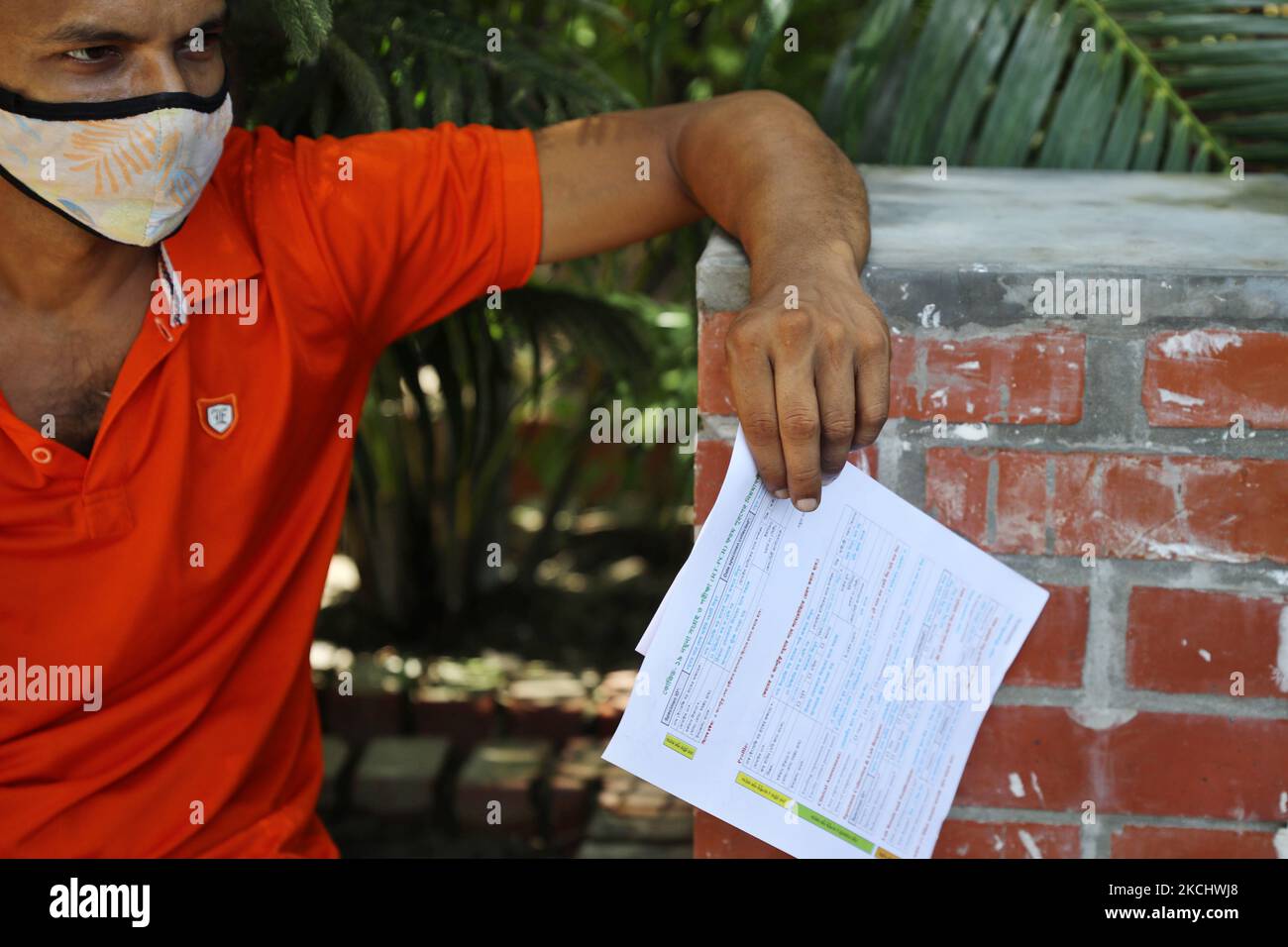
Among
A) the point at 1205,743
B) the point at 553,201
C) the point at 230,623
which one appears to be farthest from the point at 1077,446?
the point at 230,623

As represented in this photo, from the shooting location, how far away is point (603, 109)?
6.25 feet

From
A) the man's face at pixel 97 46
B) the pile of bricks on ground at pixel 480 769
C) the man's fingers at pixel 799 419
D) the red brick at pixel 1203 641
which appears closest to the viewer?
the man's fingers at pixel 799 419

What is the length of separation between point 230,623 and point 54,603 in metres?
0.19

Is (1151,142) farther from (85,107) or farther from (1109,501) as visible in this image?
(85,107)

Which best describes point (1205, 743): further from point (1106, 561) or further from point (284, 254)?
point (284, 254)

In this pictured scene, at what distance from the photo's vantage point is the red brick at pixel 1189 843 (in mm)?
1305

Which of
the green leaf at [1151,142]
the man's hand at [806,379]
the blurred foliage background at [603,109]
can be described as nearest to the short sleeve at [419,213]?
the blurred foliage background at [603,109]

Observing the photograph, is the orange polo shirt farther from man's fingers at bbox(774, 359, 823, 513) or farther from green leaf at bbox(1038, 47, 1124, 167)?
green leaf at bbox(1038, 47, 1124, 167)

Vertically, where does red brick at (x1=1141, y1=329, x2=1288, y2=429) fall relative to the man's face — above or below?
below

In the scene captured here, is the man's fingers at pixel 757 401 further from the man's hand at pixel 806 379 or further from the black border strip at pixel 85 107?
the black border strip at pixel 85 107

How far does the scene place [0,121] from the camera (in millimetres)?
1440

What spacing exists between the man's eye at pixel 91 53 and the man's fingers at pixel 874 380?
862 mm

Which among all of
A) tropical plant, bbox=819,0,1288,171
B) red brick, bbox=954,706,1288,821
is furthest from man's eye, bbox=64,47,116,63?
red brick, bbox=954,706,1288,821

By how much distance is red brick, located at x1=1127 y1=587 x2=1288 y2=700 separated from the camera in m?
1.27
